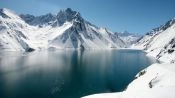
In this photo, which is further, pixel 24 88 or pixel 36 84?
pixel 36 84

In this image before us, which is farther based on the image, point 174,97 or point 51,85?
point 51,85

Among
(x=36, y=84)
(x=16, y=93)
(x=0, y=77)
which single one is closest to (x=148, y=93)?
(x=16, y=93)

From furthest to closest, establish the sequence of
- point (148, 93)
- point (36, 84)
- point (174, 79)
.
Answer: point (36, 84), point (174, 79), point (148, 93)

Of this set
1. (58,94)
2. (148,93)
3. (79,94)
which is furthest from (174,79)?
(58,94)

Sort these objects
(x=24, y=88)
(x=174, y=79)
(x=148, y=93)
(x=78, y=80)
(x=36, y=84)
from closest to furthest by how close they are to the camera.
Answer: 1. (x=148, y=93)
2. (x=174, y=79)
3. (x=24, y=88)
4. (x=36, y=84)
5. (x=78, y=80)

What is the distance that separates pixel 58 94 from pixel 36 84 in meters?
16.8

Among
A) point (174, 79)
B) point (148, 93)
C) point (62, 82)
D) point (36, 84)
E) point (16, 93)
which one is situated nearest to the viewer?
point (148, 93)

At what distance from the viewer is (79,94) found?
254 ft

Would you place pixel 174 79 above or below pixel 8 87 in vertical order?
above

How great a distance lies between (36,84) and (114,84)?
108 feet

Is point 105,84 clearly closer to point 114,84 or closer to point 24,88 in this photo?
point 114,84

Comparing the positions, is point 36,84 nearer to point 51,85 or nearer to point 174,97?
point 51,85

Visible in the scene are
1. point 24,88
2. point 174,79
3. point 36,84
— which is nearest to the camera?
point 174,79

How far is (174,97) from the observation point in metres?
40.7
